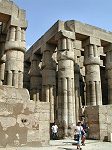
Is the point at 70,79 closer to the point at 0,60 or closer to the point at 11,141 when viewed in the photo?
the point at 0,60

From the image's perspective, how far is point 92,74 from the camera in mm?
18719

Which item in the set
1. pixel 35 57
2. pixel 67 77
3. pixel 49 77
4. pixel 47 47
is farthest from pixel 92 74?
pixel 35 57

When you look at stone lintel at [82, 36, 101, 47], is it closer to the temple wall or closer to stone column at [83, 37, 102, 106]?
stone column at [83, 37, 102, 106]

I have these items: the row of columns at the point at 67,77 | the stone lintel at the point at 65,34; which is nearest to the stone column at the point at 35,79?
the row of columns at the point at 67,77

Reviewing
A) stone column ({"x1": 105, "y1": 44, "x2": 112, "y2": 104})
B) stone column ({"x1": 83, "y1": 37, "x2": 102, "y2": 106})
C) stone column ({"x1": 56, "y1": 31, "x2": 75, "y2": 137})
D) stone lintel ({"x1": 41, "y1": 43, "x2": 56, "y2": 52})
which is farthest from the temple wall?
stone lintel ({"x1": 41, "y1": 43, "x2": 56, "y2": 52})

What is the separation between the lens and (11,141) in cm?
848

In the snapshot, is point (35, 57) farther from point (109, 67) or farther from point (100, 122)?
point (100, 122)

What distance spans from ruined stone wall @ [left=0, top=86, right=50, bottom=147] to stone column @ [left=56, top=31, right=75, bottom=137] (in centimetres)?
668

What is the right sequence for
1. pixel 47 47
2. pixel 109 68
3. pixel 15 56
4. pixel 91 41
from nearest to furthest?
1. pixel 15 56
2. pixel 91 41
3. pixel 47 47
4. pixel 109 68

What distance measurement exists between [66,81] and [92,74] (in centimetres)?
284

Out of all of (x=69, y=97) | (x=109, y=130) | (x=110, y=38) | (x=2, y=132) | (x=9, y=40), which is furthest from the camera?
(x=110, y=38)

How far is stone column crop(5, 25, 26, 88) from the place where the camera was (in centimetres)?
1418

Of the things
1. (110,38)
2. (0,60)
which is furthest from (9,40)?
(110,38)

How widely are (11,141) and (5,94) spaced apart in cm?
168
